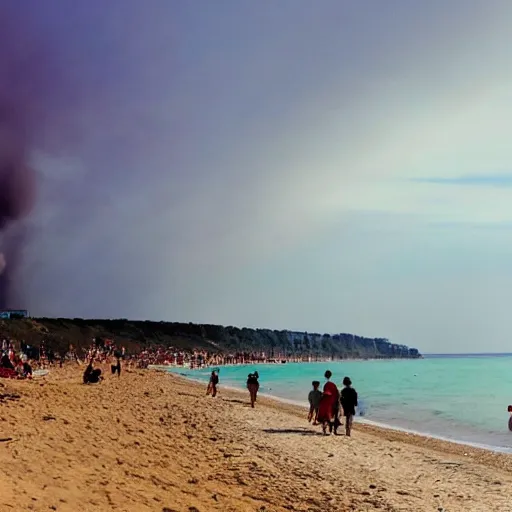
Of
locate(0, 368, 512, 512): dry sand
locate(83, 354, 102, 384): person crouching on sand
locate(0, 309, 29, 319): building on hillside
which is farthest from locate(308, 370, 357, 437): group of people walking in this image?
locate(0, 309, 29, 319): building on hillside

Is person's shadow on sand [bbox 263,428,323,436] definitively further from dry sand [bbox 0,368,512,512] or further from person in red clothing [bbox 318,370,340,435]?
person in red clothing [bbox 318,370,340,435]

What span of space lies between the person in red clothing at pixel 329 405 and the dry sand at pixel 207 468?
1.86 ft

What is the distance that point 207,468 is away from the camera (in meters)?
12.2

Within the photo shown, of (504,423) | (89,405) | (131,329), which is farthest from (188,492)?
(131,329)

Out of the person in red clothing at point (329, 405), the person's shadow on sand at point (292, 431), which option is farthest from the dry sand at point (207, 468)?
the person in red clothing at point (329, 405)

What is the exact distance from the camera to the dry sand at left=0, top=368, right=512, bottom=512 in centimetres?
927

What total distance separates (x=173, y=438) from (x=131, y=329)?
169 m

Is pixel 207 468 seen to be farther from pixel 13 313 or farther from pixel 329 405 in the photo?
pixel 13 313

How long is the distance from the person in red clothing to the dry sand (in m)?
0.57

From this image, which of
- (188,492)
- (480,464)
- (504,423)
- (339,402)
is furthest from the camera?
(504,423)

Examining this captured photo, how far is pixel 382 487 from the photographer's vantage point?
1172 centimetres

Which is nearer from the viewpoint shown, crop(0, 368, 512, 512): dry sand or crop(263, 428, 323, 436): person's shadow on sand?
crop(0, 368, 512, 512): dry sand

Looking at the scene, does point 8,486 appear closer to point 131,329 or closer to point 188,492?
point 188,492

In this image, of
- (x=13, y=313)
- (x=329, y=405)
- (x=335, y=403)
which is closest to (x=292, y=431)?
(x=329, y=405)
